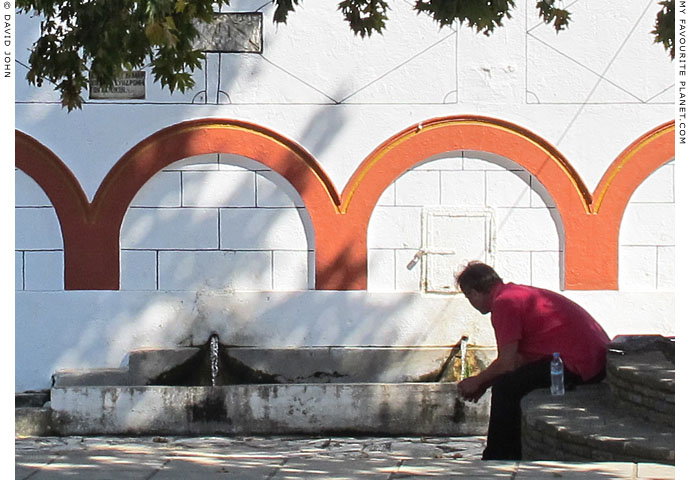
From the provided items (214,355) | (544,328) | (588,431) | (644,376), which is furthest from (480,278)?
Result: (214,355)

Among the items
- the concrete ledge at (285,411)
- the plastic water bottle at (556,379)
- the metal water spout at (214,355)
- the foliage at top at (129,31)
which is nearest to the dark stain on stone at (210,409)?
the concrete ledge at (285,411)

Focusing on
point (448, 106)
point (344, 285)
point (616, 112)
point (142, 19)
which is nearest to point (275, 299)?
point (344, 285)

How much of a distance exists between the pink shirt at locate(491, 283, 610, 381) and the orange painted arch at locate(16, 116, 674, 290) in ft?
8.40

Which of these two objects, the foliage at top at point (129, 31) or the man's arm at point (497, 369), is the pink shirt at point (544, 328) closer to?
the man's arm at point (497, 369)

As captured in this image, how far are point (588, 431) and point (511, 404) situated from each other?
1.00m

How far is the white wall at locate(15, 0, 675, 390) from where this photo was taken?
10922 millimetres

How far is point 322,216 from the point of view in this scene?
10961 mm

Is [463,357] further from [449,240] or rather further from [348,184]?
[348,184]

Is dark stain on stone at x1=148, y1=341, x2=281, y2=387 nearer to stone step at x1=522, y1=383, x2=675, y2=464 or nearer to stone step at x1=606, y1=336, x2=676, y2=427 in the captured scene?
stone step at x1=522, y1=383, x2=675, y2=464

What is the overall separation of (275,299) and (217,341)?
0.64 meters

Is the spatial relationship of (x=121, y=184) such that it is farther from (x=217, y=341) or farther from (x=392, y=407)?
(x=392, y=407)

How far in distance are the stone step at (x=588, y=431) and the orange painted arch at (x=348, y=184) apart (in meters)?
2.93

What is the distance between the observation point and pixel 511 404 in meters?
8.27

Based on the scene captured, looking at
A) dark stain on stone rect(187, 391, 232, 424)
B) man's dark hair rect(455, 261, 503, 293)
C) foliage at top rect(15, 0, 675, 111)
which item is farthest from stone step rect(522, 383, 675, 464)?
dark stain on stone rect(187, 391, 232, 424)
